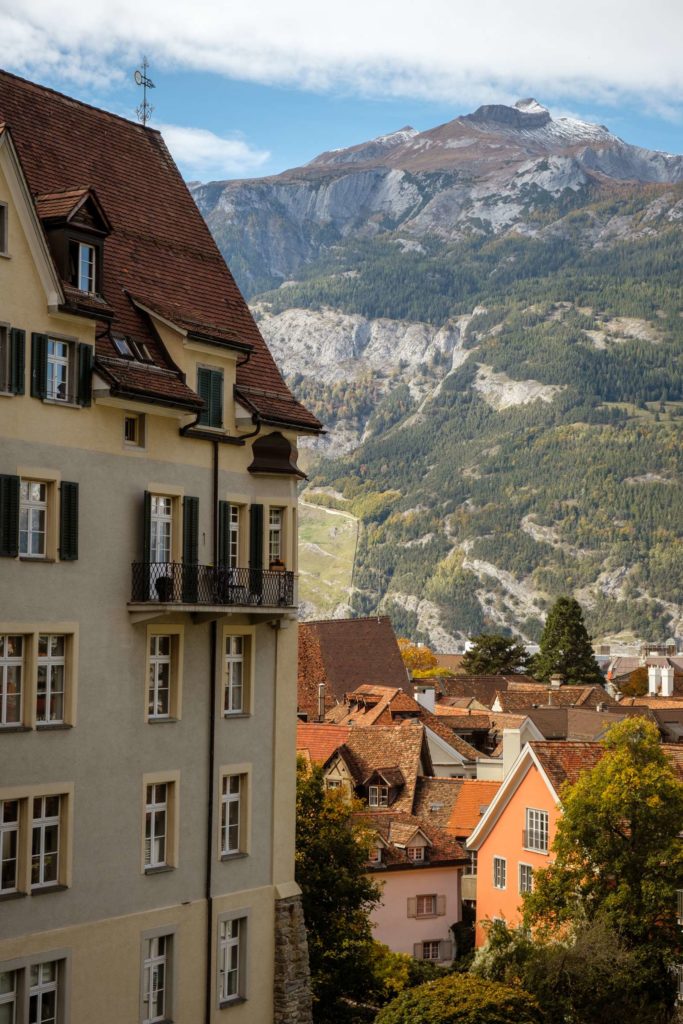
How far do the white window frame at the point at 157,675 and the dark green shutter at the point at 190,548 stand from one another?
1115mm

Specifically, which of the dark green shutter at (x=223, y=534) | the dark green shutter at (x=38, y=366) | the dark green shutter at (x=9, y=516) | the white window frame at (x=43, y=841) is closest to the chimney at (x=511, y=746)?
the dark green shutter at (x=223, y=534)

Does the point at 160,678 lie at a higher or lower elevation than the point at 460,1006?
higher

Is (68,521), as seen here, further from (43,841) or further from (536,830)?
(536,830)

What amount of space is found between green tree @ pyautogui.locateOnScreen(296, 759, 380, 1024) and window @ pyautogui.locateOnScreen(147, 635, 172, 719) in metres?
16.3

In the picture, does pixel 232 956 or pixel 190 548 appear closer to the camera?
pixel 190 548

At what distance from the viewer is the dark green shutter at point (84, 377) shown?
1222 inches

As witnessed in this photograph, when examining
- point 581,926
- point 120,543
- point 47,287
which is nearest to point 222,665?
point 120,543

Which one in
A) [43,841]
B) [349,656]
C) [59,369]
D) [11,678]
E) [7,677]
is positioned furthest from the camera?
[349,656]

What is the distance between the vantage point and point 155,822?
109ft

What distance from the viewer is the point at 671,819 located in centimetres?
5616

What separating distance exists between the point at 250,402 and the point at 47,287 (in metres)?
7.00

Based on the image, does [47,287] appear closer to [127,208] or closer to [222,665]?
[127,208]

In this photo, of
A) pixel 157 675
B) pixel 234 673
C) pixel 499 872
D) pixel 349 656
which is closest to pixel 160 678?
pixel 157 675

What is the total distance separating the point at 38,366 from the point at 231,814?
11846mm
